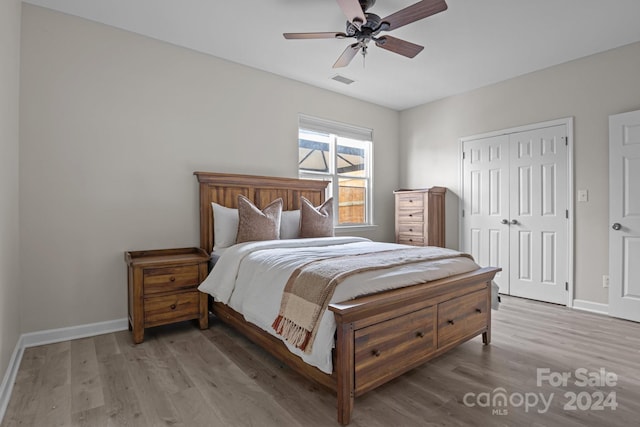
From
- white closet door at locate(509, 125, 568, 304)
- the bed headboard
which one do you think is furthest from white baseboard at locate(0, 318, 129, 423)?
white closet door at locate(509, 125, 568, 304)

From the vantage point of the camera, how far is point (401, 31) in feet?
9.88

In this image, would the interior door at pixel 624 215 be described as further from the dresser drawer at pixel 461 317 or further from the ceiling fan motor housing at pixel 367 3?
the ceiling fan motor housing at pixel 367 3

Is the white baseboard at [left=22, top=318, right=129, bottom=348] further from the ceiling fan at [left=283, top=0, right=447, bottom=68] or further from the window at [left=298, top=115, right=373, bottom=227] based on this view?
the ceiling fan at [left=283, top=0, right=447, bottom=68]

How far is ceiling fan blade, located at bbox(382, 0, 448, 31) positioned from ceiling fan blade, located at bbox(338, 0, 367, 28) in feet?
0.59

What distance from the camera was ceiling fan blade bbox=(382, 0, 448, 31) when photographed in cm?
209

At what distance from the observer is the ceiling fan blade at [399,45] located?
102 inches

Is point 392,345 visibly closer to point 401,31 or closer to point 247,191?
point 247,191

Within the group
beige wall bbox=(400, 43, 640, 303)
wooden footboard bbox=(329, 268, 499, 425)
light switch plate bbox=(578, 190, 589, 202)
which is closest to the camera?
wooden footboard bbox=(329, 268, 499, 425)

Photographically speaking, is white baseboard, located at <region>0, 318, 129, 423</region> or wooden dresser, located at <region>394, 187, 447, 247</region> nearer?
white baseboard, located at <region>0, 318, 129, 423</region>

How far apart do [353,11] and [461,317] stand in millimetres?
2239

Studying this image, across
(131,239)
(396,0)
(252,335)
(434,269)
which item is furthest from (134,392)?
(396,0)

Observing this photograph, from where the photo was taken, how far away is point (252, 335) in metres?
2.41

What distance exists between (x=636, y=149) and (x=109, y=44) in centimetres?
498

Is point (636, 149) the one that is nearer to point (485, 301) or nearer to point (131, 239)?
point (485, 301)
